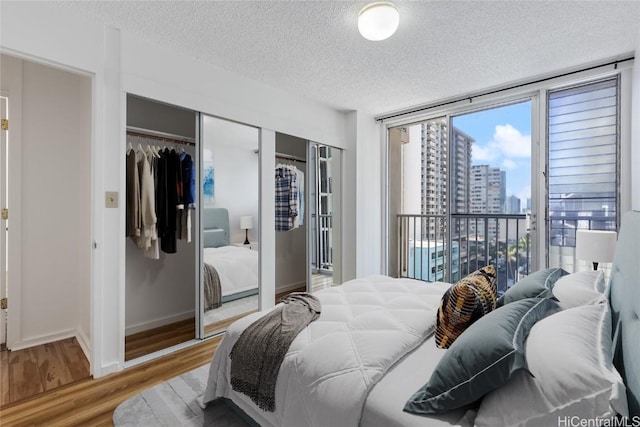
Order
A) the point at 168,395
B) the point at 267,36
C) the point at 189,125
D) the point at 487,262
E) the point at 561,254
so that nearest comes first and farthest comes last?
the point at 168,395
the point at 267,36
the point at 189,125
the point at 561,254
the point at 487,262

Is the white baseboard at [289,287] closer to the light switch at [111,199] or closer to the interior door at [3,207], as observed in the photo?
the light switch at [111,199]

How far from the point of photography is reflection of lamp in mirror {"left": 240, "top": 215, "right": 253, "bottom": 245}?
9.84 ft

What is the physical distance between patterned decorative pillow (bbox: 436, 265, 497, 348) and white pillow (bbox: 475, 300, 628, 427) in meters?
0.39

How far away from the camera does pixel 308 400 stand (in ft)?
3.99

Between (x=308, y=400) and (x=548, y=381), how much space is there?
Answer: 816mm

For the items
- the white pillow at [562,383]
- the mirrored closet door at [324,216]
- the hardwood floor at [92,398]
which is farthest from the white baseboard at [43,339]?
the white pillow at [562,383]

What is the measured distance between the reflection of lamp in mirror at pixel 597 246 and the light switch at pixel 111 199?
344cm

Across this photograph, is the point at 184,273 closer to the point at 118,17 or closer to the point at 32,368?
the point at 32,368

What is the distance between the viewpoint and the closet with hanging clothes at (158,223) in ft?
8.23

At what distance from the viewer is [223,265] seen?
113 inches

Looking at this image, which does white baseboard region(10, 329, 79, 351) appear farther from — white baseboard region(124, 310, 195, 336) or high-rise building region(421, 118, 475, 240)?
high-rise building region(421, 118, 475, 240)

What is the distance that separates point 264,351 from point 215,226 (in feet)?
5.21

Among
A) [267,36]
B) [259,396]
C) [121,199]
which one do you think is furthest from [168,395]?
[267,36]

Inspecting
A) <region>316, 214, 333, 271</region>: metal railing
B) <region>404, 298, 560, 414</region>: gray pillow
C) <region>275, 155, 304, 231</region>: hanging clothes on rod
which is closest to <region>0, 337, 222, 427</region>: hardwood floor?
<region>275, 155, 304, 231</region>: hanging clothes on rod
